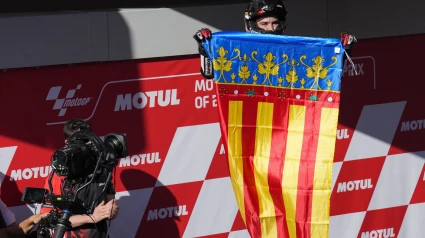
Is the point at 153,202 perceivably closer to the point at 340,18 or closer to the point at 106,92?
the point at 106,92

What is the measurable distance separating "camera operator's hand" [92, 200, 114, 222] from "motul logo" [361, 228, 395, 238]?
2.36 meters

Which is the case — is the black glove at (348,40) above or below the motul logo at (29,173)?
above

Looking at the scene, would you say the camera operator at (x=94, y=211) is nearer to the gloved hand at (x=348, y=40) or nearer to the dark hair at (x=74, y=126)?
the dark hair at (x=74, y=126)

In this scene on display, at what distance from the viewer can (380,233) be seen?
7.28m

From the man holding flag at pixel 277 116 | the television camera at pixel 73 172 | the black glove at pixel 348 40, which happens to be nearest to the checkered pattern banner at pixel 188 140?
the man holding flag at pixel 277 116

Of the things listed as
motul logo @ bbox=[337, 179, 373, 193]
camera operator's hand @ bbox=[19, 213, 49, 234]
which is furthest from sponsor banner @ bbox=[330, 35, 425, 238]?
camera operator's hand @ bbox=[19, 213, 49, 234]

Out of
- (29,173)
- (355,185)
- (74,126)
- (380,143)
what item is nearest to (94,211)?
(74,126)

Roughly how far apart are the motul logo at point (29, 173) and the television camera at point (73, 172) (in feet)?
3.73

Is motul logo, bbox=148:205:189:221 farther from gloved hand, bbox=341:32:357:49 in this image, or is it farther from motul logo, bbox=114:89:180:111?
gloved hand, bbox=341:32:357:49

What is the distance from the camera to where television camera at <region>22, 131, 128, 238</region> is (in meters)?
4.89

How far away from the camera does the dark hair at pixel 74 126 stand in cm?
579

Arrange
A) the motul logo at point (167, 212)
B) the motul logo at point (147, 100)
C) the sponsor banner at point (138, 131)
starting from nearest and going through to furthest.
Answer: the sponsor banner at point (138, 131) < the motul logo at point (147, 100) < the motul logo at point (167, 212)

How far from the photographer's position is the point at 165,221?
662cm

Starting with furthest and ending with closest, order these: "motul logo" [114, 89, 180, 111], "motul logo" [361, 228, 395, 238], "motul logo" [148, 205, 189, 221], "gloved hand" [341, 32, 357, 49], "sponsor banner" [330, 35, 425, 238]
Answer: "motul logo" [361, 228, 395, 238], "sponsor banner" [330, 35, 425, 238], "motul logo" [148, 205, 189, 221], "motul logo" [114, 89, 180, 111], "gloved hand" [341, 32, 357, 49]
